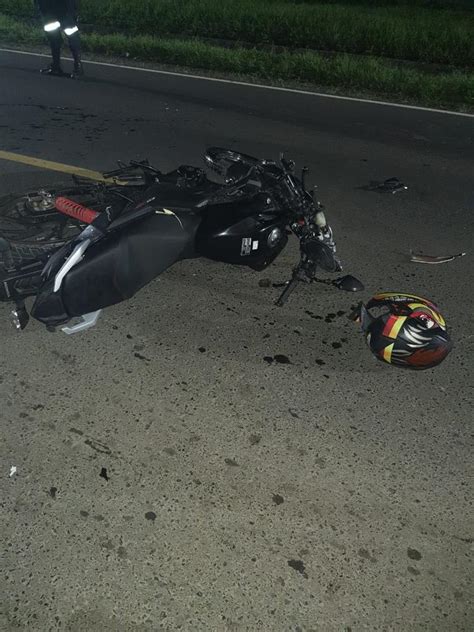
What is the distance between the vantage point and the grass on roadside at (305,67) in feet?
33.5

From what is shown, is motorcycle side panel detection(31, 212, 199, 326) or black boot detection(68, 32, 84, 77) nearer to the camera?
motorcycle side panel detection(31, 212, 199, 326)

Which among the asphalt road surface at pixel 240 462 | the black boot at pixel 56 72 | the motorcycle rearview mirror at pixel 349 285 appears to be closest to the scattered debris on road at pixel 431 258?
the asphalt road surface at pixel 240 462

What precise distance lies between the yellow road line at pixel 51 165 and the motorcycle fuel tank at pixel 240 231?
277 centimetres

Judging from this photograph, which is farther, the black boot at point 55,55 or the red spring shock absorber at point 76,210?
the black boot at point 55,55

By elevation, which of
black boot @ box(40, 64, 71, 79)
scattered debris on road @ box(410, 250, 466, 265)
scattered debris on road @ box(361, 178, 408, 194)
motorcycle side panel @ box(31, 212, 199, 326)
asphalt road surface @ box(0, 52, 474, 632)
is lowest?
asphalt road surface @ box(0, 52, 474, 632)

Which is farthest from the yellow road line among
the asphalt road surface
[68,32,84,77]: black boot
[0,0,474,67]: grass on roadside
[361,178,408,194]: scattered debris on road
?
[0,0,474,67]: grass on roadside

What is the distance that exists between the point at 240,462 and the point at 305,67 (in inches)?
395

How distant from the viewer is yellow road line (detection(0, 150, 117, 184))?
637 centimetres

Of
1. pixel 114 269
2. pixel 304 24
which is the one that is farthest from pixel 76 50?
pixel 114 269

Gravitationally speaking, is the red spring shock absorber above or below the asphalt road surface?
above

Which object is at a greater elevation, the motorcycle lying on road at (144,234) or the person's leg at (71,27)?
the person's leg at (71,27)

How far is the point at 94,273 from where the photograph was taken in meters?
3.57

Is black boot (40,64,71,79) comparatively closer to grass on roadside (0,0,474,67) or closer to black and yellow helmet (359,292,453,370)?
grass on roadside (0,0,474,67)

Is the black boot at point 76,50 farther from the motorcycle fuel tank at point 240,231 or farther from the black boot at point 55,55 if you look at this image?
the motorcycle fuel tank at point 240,231
